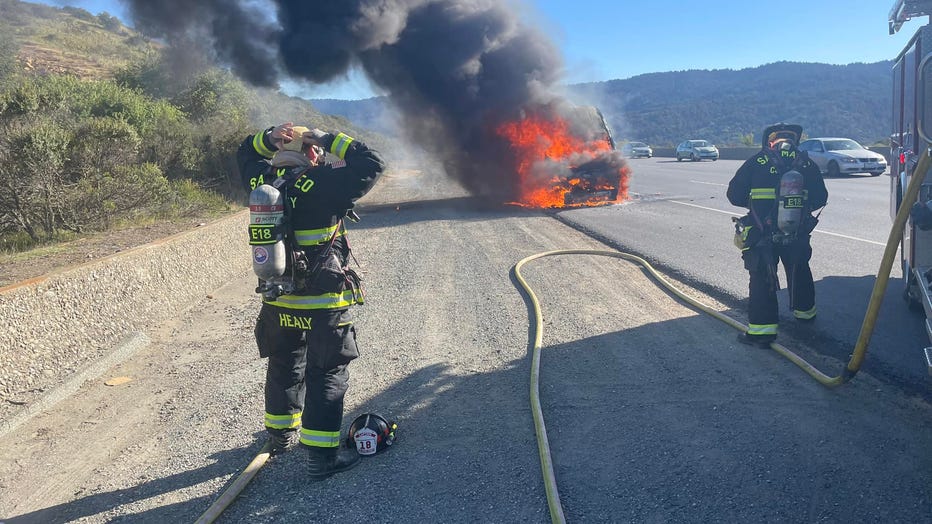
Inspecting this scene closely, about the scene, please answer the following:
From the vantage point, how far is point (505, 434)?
11.5 ft

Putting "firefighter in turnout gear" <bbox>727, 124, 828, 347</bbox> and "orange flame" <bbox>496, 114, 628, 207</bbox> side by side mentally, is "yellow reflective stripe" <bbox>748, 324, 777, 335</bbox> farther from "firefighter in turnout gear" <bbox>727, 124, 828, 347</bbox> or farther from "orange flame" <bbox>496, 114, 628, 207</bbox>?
"orange flame" <bbox>496, 114, 628, 207</bbox>

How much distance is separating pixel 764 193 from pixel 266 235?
3927 millimetres

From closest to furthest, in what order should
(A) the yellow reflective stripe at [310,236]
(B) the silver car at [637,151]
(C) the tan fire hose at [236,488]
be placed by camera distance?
1. (C) the tan fire hose at [236,488]
2. (A) the yellow reflective stripe at [310,236]
3. (B) the silver car at [637,151]

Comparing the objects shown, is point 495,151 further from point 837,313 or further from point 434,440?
point 434,440

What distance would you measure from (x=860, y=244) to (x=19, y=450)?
371 inches

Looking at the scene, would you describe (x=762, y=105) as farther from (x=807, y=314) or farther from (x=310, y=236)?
(x=310, y=236)

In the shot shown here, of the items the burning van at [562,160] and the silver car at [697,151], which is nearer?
the burning van at [562,160]

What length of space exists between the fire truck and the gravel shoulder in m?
0.75

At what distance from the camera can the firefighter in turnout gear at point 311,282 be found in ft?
10.4

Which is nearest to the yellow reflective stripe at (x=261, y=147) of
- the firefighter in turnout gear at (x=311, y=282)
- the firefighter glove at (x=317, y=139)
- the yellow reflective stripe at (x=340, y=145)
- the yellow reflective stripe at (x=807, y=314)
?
the firefighter in turnout gear at (x=311, y=282)

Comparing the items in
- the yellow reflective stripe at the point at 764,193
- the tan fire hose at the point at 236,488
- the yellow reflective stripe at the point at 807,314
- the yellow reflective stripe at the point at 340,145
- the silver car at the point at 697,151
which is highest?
the silver car at the point at 697,151

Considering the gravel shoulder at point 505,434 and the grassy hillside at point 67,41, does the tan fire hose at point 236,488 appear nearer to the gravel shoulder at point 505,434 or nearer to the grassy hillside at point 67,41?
the gravel shoulder at point 505,434

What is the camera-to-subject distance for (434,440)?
3.50 m

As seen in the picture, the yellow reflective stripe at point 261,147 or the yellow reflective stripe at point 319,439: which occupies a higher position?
the yellow reflective stripe at point 261,147
